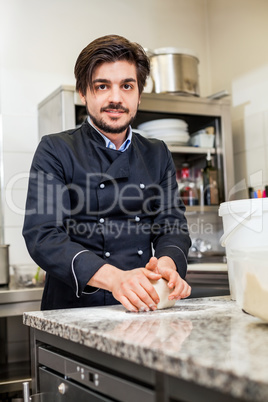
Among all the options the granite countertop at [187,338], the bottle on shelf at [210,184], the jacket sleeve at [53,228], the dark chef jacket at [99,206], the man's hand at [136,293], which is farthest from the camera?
the bottle on shelf at [210,184]

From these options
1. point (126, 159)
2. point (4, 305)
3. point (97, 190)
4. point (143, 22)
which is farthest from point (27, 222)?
point (143, 22)

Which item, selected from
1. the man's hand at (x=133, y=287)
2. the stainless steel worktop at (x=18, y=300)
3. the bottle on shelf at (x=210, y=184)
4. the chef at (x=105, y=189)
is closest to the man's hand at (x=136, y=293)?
the man's hand at (x=133, y=287)

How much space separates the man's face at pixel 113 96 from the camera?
4.77 feet

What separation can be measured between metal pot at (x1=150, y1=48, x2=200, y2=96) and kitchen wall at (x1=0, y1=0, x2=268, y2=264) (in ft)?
1.33

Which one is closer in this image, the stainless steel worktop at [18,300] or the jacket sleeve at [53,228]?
the jacket sleeve at [53,228]

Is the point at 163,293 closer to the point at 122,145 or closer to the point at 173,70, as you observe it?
the point at 122,145

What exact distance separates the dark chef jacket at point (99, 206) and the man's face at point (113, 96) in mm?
81

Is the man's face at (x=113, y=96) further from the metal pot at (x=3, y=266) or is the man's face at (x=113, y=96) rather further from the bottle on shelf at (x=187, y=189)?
the bottle on shelf at (x=187, y=189)

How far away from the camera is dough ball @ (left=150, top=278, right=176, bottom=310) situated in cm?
108

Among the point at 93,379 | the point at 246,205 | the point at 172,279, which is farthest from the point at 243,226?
the point at 93,379

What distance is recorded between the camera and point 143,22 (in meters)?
3.19

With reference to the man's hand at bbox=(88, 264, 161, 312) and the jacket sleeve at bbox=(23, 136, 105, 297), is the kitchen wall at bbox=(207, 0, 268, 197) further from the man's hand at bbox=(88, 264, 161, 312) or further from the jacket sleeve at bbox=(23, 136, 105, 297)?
the man's hand at bbox=(88, 264, 161, 312)

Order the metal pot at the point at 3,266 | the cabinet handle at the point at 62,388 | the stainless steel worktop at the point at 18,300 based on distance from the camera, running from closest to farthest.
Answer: the cabinet handle at the point at 62,388 → the stainless steel worktop at the point at 18,300 → the metal pot at the point at 3,266

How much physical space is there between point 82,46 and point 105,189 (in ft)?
5.82
